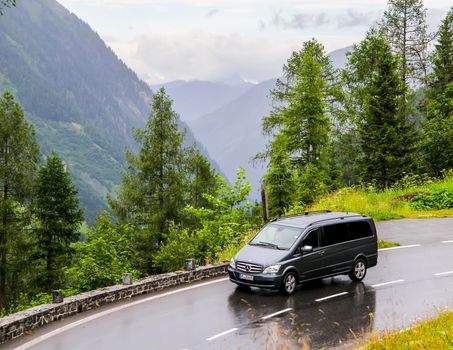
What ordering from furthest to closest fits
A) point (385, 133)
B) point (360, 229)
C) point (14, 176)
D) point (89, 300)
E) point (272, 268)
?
point (14, 176) → point (385, 133) → point (360, 229) → point (272, 268) → point (89, 300)

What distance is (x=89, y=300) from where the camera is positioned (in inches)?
582

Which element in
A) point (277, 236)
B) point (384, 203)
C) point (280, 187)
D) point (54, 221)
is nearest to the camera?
point (277, 236)

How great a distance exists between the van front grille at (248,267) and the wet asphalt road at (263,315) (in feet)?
2.42

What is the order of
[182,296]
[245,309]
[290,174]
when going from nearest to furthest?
[245,309] → [182,296] → [290,174]

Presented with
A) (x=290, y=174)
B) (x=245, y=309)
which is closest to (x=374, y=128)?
(x=290, y=174)

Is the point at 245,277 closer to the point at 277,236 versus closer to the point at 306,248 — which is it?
the point at 277,236

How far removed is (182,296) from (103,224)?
19.8m

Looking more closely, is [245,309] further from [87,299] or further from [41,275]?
[41,275]

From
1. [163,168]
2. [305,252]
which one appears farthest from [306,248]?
[163,168]

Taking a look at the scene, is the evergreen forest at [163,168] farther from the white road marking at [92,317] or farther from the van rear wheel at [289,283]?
the van rear wheel at [289,283]

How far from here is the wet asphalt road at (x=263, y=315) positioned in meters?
12.0

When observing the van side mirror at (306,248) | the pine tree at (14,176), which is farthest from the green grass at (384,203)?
the pine tree at (14,176)

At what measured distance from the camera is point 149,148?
44.5m

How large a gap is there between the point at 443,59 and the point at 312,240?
4342cm
